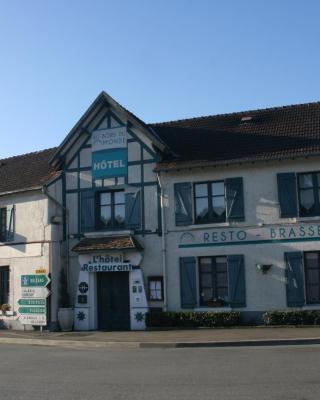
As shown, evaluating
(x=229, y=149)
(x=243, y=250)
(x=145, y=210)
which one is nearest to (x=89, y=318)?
(x=145, y=210)

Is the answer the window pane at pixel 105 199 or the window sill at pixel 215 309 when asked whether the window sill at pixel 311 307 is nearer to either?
the window sill at pixel 215 309

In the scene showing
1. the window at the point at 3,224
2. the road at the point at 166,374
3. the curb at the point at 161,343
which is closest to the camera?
the road at the point at 166,374

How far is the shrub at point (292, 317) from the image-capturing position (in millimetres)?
17406

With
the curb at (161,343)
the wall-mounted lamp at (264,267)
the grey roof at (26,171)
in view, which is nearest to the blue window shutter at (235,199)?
the wall-mounted lamp at (264,267)

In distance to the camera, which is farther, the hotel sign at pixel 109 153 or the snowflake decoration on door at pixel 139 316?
the hotel sign at pixel 109 153

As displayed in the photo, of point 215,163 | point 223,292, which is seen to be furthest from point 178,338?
point 215,163

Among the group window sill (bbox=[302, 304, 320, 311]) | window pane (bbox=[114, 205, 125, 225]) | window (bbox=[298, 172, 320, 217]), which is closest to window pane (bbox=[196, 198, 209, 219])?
window pane (bbox=[114, 205, 125, 225])

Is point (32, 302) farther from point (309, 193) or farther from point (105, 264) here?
point (309, 193)

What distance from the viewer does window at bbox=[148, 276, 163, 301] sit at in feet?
64.3

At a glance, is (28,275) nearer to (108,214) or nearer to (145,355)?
(108,214)

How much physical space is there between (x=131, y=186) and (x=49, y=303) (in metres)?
5.32

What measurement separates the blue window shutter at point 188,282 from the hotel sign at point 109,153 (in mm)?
4115

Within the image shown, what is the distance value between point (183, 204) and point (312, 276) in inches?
197

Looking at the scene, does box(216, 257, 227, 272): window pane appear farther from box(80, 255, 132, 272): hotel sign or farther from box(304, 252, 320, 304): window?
box(80, 255, 132, 272): hotel sign
